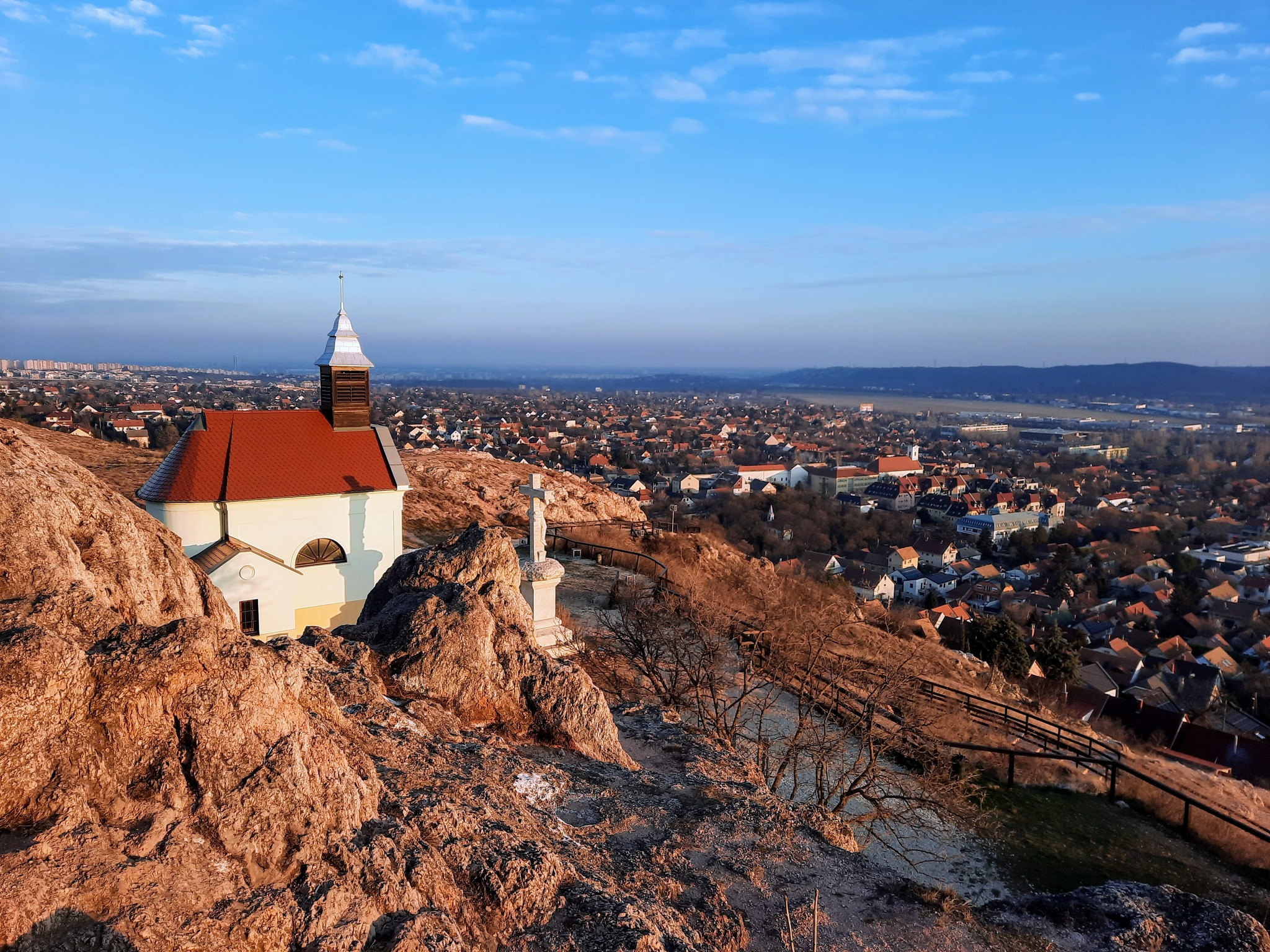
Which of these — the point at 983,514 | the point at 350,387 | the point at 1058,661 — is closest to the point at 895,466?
the point at 983,514

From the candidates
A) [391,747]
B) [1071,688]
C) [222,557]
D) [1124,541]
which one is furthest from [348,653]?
[1124,541]

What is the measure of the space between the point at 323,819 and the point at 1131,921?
17.9 ft

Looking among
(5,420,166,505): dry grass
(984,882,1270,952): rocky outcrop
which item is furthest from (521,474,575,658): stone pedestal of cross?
(5,420,166,505): dry grass

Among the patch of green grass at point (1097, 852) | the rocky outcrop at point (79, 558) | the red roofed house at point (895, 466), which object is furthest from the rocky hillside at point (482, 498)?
the red roofed house at point (895, 466)

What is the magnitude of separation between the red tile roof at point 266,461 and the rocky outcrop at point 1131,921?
15315 millimetres

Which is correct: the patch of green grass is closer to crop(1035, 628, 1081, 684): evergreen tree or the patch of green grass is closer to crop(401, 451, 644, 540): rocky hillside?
crop(401, 451, 644, 540): rocky hillside

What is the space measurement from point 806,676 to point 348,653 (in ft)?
19.7

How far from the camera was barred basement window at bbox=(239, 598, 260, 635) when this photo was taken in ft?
52.0

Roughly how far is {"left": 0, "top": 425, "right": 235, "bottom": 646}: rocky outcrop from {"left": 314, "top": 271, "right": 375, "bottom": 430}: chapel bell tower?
12717 mm

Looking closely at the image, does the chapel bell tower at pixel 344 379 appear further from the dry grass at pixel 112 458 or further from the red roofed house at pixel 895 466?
the red roofed house at pixel 895 466

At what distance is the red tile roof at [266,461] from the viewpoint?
16.2 metres

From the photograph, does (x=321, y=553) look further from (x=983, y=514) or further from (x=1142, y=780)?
(x=983, y=514)

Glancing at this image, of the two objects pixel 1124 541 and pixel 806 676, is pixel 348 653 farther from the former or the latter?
pixel 1124 541

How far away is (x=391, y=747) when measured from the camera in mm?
5789
